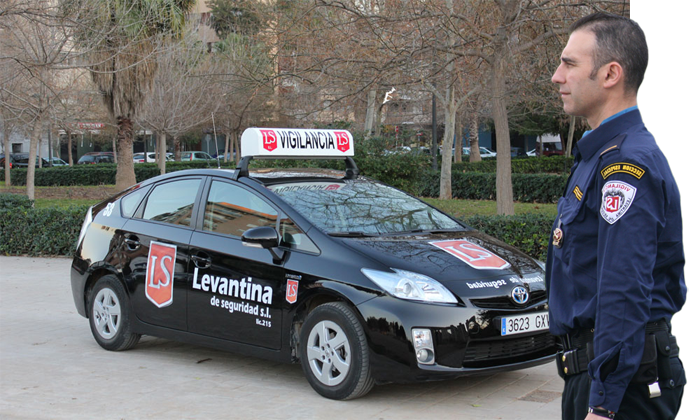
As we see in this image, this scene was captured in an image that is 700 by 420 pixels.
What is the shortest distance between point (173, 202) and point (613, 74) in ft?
15.9

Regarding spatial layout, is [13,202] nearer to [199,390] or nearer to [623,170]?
[199,390]

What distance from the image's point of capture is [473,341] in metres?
4.86

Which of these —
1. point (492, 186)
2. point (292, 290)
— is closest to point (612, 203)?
point (292, 290)

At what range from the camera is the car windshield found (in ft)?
18.6

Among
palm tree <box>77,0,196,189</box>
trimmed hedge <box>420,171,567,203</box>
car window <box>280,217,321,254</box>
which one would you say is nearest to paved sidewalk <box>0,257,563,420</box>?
car window <box>280,217,321,254</box>

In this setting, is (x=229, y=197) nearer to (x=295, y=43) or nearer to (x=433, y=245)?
(x=433, y=245)

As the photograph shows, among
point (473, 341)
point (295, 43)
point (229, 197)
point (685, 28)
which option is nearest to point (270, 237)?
point (229, 197)

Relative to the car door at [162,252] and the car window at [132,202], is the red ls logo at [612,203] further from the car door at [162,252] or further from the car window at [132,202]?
the car window at [132,202]

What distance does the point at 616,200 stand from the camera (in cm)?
220

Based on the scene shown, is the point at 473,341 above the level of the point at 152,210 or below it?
below

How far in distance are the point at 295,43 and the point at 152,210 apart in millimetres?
7880

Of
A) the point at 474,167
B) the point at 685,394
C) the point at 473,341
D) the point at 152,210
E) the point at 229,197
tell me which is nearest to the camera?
the point at 685,394

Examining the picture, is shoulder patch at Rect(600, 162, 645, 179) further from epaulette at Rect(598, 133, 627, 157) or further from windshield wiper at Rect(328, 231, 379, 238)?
windshield wiper at Rect(328, 231, 379, 238)

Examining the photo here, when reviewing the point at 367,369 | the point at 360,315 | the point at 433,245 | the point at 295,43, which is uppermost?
the point at 295,43
